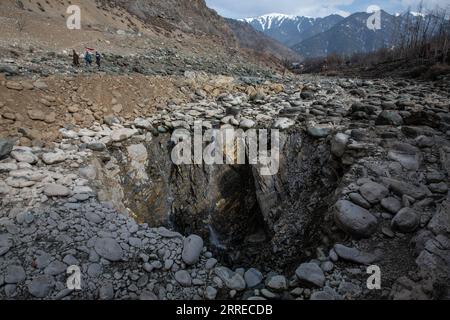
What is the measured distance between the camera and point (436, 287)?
3195mm

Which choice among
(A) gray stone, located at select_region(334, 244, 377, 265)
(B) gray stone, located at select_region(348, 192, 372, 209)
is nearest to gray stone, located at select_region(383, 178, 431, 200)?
(B) gray stone, located at select_region(348, 192, 372, 209)

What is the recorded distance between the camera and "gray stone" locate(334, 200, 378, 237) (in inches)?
168

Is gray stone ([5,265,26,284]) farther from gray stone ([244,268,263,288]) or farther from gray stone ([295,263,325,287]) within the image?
gray stone ([295,263,325,287])

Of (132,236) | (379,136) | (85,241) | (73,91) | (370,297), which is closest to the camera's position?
(370,297)

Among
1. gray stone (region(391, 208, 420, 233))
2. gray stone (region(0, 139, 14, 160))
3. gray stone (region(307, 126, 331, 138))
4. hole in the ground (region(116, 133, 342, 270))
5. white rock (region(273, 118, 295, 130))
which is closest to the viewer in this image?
gray stone (region(391, 208, 420, 233))

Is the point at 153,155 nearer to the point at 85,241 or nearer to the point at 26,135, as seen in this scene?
the point at 26,135

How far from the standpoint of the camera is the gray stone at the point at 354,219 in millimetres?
4258

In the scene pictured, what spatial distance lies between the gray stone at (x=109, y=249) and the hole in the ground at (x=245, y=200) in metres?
2.88

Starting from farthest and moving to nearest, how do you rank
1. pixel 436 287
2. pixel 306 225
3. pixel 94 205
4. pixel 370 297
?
pixel 306 225
pixel 94 205
pixel 370 297
pixel 436 287

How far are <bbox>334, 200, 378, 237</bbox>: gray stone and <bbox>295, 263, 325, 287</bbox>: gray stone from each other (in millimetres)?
836

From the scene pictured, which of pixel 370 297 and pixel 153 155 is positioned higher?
pixel 153 155

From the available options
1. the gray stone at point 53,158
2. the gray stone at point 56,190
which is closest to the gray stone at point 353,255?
the gray stone at point 56,190
